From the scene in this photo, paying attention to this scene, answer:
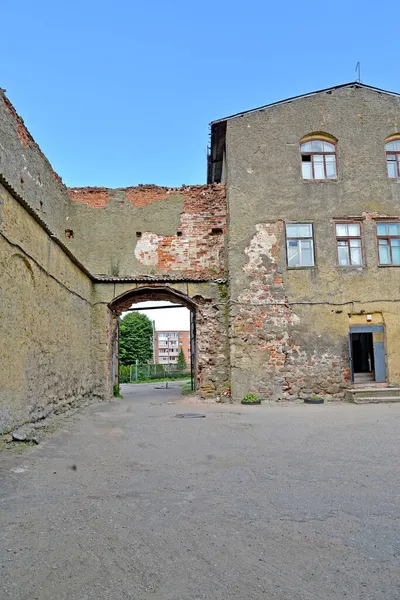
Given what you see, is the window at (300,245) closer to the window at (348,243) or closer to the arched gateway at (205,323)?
the window at (348,243)

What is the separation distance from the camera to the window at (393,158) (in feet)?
50.2

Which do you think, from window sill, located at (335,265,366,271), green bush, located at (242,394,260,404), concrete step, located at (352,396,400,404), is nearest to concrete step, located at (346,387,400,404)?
concrete step, located at (352,396,400,404)

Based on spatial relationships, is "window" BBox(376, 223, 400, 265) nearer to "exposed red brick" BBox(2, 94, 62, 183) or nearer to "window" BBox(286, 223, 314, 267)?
"window" BBox(286, 223, 314, 267)

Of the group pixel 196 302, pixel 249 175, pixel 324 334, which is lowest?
pixel 324 334

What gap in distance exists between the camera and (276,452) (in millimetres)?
6613

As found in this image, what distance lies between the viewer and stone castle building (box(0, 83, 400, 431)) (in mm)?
14047

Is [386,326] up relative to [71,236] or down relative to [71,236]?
down

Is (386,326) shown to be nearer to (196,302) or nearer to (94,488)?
(196,302)

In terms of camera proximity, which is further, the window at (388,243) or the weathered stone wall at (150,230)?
the weathered stone wall at (150,230)

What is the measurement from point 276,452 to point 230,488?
2.00 metres

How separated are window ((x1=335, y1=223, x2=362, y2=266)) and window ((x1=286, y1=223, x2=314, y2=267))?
917mm

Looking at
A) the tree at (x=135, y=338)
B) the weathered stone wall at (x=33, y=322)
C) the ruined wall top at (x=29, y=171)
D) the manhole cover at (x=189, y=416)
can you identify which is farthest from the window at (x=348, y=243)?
the tree at (x=135, y=338)

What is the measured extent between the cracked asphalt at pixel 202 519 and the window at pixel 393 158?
10.6m

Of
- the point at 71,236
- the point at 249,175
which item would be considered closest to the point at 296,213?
the point at 249,175
